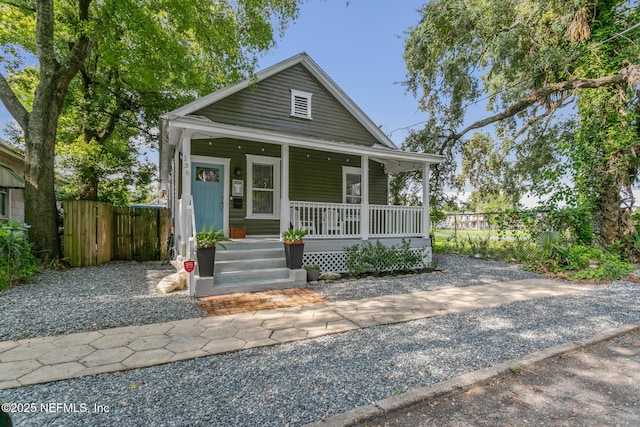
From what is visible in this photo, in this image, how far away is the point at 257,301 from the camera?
199 inches

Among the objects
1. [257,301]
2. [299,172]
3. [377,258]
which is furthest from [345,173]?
[257,301]

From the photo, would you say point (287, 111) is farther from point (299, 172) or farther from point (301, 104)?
point (299, 172)

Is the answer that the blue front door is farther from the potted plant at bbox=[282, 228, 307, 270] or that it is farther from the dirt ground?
the dirt ground

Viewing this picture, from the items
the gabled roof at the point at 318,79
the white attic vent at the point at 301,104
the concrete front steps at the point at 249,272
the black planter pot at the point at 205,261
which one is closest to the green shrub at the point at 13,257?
the black planter pot at the point at 205,261

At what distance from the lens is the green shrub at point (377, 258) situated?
7301 millimetres

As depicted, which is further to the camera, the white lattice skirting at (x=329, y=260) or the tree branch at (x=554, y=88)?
the tree branch at (x=554, y=88)

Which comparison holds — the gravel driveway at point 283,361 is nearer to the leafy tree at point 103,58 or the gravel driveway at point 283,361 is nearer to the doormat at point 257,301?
the doormat at point 257,301

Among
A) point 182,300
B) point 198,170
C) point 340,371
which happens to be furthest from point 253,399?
point 198,170

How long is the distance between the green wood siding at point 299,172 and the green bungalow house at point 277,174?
0.10ft

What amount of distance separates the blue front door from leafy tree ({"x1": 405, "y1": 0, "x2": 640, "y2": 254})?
8302 millimetres

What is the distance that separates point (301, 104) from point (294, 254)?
5761 millimetres

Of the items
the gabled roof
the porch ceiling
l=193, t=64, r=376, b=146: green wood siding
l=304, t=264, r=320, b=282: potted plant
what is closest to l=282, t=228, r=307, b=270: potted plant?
l=304, t=264, r=320, b=282: potted plant

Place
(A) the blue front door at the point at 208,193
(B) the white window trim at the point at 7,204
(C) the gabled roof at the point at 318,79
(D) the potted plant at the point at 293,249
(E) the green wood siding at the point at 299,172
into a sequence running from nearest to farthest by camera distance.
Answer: (D) the potted plant at the point at 293,249
(A) the blue front door at the point at 208,193
(C) the gabled roof at the point at 318,79
(E) the green wood siding at the point at 299,172
(B) the white window trim at the point at 7,204

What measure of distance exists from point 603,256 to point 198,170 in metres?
11.2
